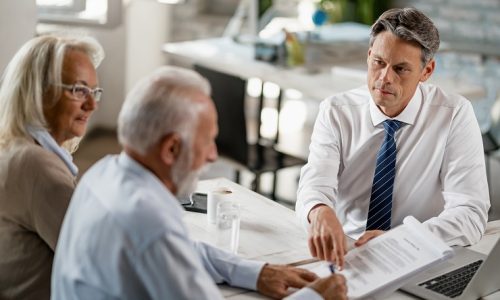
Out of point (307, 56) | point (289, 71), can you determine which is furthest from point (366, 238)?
point (307, 56)

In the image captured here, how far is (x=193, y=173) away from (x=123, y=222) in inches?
6.9

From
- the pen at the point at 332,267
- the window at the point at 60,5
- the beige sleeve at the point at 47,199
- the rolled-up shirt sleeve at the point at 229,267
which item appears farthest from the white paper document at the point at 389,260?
the window at the point at 60,5

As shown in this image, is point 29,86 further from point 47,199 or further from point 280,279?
point 280,279

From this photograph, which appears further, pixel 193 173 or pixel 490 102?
pixel 490 102

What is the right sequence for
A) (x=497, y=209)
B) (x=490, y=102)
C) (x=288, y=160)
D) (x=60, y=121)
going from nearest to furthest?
(x=60, y=121)
(x=288, y=160)
(x=497, y=209)
(x=490, y=102)

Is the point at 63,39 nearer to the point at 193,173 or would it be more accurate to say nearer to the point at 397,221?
the point at 193,173

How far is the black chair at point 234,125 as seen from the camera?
4.02 metres

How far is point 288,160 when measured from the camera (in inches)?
168

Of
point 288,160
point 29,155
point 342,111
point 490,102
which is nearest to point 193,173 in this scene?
point 29,155

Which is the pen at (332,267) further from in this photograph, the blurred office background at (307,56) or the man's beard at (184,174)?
the blurred office background at (307,56)

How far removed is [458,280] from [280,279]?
46 centimetres

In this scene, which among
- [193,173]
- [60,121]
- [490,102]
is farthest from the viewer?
[490,102]

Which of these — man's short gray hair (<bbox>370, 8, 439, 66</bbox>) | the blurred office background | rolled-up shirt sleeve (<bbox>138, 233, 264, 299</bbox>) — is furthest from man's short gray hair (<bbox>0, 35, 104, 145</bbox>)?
the blurred office background

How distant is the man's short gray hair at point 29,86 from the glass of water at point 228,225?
21.2 inches
